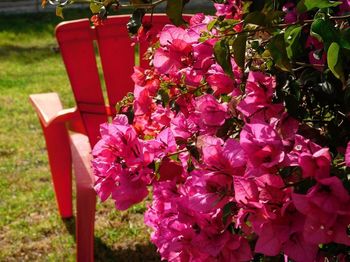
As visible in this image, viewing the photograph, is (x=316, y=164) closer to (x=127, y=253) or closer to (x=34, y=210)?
(x=127, y=253)

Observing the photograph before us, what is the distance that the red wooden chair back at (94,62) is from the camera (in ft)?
10.6

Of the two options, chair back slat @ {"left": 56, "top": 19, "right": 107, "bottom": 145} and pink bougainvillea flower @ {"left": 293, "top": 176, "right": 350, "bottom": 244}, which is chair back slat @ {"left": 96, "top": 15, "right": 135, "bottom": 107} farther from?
pink bougainvillea flower @ {"left": 293, "top": 176, "right": 350, "bottom": 244}

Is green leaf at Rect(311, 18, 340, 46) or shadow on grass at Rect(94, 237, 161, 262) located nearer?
green leaf at Rect(311, 18, 340, 46)

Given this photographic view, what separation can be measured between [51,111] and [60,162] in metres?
0.29

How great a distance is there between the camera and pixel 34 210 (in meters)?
4.07

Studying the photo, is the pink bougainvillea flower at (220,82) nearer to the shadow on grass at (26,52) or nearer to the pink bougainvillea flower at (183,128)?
the pink bougainvillea flower at (183,128)

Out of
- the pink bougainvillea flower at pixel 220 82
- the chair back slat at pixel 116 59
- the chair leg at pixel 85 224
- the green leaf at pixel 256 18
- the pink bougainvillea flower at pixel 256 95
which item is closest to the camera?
the green leaf at pixel 256 18

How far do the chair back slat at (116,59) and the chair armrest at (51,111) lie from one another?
209 millimetres

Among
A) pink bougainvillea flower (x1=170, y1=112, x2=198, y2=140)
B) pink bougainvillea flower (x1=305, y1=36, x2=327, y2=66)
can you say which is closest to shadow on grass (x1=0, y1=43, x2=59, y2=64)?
pink bougainvillea flower (x1=170, y1=112, x2=198, y2=140)

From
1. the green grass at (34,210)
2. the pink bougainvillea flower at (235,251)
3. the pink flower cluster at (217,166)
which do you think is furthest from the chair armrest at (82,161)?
the pink bougainvillea flower at (235,251)

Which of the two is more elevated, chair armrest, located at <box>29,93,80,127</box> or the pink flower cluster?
the pink flower cluster

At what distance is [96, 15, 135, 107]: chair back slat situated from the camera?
3326 mm

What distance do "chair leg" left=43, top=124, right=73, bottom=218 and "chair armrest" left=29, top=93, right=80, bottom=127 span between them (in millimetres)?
64

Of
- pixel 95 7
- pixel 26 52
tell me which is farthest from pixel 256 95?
pixel 26 52
